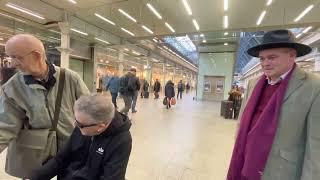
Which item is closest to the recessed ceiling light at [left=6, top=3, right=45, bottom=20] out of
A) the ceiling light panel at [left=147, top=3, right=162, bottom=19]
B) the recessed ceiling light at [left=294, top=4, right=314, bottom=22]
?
the ceiling light panel at [left=147, top=3, right=162, bottom=19]

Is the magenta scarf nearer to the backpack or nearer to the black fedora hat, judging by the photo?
the black fedora hat

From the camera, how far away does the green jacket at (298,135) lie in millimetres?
1232

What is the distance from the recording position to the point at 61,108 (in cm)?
157

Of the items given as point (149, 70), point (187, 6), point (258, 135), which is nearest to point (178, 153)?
point (258, 135)

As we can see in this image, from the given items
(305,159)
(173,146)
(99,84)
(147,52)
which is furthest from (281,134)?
(147,52)

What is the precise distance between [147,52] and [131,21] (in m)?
9.28

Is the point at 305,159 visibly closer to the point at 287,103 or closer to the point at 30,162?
the point at 287,103

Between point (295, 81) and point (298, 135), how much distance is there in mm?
296

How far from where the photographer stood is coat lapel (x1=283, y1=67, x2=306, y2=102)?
1.35 meters

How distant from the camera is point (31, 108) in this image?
1440 millimetres

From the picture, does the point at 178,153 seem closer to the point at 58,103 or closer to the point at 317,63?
the point at 58,103

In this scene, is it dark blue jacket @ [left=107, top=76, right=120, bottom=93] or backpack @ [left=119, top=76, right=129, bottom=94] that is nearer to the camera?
backpack @ [left=119, top=76, right=129, bottom=94]

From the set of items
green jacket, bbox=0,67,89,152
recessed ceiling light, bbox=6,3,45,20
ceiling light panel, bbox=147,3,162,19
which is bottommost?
green jacket, bbox=0,67,89,152

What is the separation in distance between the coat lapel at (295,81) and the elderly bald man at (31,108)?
1.34 metres
